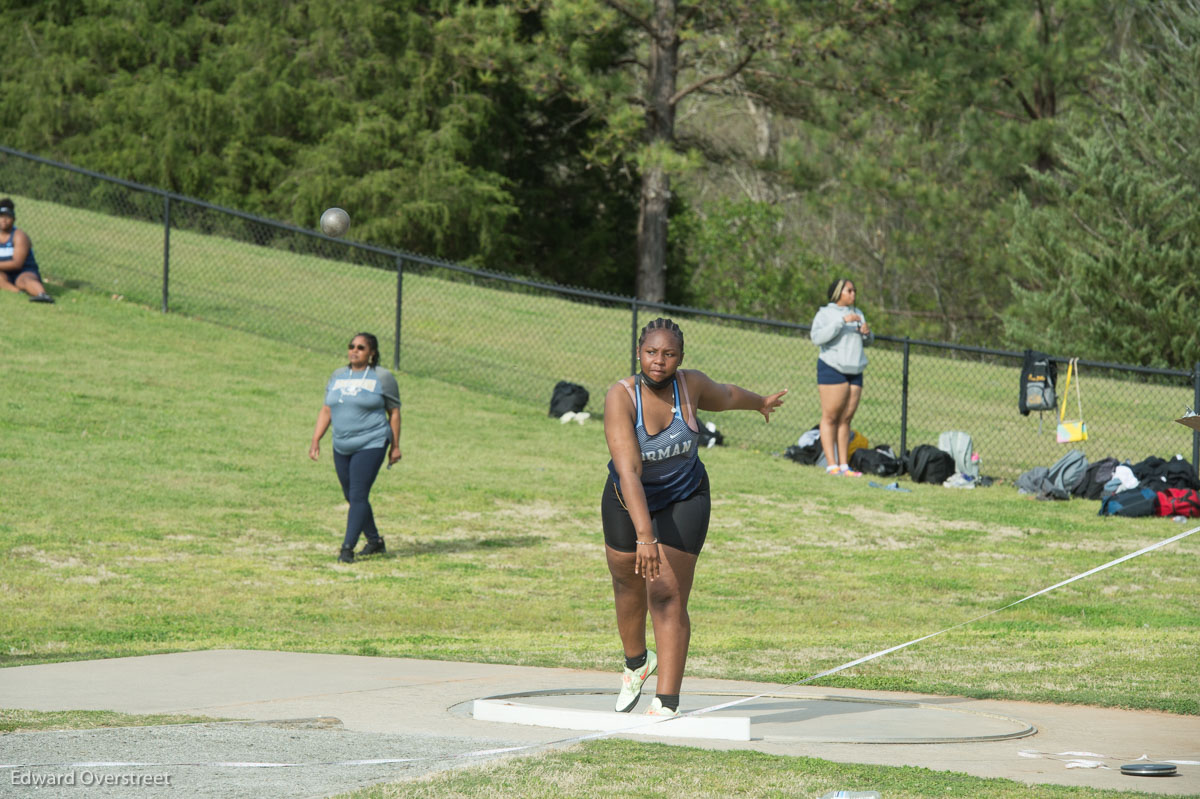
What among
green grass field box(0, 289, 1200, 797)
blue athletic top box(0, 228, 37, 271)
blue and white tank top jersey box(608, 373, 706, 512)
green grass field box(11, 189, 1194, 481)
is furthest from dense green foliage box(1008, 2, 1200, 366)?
blue and white tank top jersey box(608, 373, 706, 512)

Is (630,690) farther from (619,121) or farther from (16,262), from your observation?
(619,121)

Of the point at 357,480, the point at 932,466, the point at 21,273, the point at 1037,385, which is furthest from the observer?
the point at 21,273

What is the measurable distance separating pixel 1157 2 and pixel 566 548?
29.0m

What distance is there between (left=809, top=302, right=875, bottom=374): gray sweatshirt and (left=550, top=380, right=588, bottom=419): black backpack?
442 centimetres

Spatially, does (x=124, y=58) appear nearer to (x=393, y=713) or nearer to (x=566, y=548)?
(x=566, y=548)

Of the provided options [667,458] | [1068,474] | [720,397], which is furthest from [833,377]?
[667,458]

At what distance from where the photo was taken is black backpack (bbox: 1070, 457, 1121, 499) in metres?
15.3

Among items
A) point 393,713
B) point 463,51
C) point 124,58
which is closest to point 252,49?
point 124,58

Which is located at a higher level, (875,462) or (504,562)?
(875,462)

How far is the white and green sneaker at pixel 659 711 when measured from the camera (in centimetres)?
604

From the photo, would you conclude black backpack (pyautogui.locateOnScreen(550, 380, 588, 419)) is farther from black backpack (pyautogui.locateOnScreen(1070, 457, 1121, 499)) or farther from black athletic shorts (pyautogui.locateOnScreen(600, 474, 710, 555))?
black athletic shorts (pyautogui.locateOnScreen(600, 474, 710, 555))

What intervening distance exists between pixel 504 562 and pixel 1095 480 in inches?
→ 277

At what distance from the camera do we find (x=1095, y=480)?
15.4 metres

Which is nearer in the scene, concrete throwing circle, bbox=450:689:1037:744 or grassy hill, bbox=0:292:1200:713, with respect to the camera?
concrete throwing circle, bbox=450:689:1037:744
